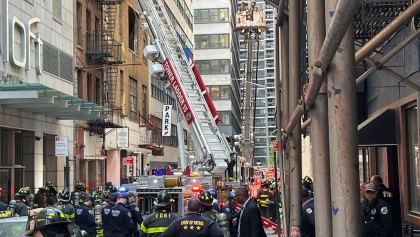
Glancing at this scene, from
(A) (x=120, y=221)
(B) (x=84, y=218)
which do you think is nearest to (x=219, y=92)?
(B) (x=84, y=218)

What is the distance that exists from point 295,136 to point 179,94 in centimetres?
1339

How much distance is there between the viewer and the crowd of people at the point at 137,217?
5.91 metres

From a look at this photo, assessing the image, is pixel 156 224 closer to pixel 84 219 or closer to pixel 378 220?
pixel 378 220

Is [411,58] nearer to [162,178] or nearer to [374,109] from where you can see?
[374,109]

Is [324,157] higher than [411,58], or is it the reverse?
[411,58]

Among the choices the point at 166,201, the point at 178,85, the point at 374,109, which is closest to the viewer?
the point at 166,201

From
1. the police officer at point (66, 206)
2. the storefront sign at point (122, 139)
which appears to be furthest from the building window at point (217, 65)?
the police officer at point (66, 206)

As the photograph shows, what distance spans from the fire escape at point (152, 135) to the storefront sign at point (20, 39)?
1979 cm

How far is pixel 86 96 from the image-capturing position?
103 feet

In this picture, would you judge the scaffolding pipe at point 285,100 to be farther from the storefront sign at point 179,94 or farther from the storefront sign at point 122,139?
the storefront sign at point 122,139

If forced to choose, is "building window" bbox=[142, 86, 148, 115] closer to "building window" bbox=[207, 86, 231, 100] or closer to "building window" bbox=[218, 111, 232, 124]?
"building window" bbox=[207, 86, 231, 100]

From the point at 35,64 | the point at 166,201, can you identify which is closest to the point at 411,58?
the point at 166,201

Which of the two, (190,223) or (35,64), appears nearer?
(190,223)

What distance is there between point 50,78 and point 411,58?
1811 centimetres
